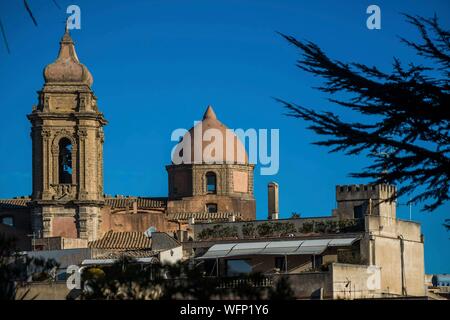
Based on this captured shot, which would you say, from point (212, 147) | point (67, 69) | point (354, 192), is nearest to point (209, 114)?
point (212, 147)

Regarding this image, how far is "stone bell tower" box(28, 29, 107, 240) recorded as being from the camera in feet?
272

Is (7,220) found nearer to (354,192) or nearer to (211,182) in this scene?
(211,182)

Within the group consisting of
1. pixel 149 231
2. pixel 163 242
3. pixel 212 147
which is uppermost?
pixel 212 147

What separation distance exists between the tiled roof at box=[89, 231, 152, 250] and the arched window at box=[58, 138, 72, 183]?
525cm

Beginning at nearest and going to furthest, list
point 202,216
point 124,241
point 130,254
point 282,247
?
point 282,247 < point 130,254 < point 124,241 < point 202,216

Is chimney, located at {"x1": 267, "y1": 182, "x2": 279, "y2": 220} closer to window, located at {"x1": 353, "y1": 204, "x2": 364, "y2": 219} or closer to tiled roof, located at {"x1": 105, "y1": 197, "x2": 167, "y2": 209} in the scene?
window, located at {"x1": 353, "y1": 204, "x2": 364, "y2": 219}

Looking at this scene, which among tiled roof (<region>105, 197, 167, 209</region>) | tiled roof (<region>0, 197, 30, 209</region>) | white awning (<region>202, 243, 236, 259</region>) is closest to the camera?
white awning (<region>202, 243, 236, 259</region>)

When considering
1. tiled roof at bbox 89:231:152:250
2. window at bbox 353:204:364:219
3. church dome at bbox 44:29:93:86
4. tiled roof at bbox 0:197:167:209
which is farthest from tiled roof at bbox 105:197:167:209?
window at bbox 353:204:364:219

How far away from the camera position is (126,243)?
78.8 metres

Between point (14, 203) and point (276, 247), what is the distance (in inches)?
1023

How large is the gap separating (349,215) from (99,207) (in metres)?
18.3

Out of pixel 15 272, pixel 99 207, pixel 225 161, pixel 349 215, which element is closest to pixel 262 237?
pixel 349 215

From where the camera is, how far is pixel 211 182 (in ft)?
306

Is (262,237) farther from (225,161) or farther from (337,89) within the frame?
(337,89)
